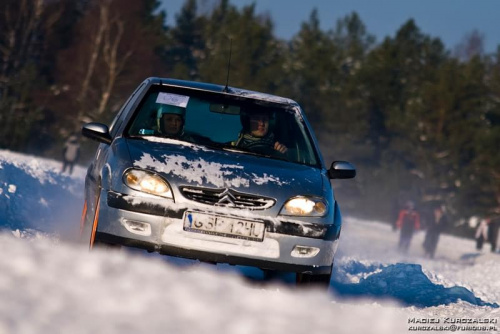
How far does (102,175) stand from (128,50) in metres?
44.8

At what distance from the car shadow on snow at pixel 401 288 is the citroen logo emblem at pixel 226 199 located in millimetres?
1851

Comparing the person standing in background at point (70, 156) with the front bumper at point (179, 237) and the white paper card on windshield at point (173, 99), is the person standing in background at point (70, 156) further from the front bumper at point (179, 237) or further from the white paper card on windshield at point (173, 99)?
the front bumper at point (179, 237)

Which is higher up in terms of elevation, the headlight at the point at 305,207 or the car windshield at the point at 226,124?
the car windshield at the point at 226,124

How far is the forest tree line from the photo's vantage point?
46.6 m

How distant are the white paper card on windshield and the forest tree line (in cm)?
3132

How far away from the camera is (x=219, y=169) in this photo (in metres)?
5.93

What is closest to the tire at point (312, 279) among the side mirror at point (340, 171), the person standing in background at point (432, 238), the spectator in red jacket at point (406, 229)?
the side mirror at point (340, 171)

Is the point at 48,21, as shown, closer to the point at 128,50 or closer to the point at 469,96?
the point at 128,50

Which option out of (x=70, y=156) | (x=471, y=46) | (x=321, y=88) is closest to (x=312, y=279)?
(x=70, y=156)

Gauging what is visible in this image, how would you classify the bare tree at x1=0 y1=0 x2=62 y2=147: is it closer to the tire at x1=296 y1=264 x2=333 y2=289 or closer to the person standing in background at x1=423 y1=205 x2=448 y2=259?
the person standing in background at x1=423 y1=205 x2=448 y2=259

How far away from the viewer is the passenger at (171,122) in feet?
21.7

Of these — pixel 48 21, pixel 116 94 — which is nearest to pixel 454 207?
pixel 116 94

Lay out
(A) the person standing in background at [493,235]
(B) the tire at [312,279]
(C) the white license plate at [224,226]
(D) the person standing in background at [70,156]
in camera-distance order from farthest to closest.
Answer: (A) the person standing in background at [493,235], (D) the person standing in background at [70,156], (B) the tire at [312,279], (C) the white license plate at [224,226]

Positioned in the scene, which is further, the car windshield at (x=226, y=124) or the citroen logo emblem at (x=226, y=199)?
the car windshield at (x=226, y=124)
